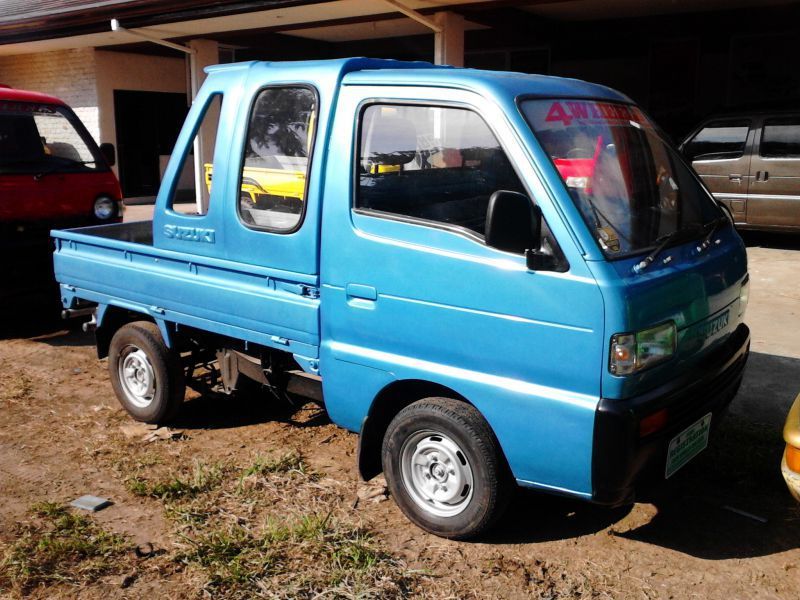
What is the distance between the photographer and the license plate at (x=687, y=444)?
3281 millimetres

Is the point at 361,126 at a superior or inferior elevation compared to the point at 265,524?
superior

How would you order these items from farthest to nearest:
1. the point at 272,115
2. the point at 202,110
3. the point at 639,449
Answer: the point at 202,110 < the point at 272,115 < the point at 639,449

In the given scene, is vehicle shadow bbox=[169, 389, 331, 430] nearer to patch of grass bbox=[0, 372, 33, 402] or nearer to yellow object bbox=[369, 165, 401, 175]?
patch of grass bbox=[0, 372, 33, 402]

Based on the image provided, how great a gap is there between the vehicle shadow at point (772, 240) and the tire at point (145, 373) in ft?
28.6

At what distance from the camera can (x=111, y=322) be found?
5.25m

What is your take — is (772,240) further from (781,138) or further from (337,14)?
(337,14)

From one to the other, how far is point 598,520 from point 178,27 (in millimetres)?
11856

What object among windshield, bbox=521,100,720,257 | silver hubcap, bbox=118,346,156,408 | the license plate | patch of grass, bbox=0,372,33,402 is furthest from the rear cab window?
patch of grass, bbox=0,372,33,402

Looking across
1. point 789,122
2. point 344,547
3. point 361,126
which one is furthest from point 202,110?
point 789,122

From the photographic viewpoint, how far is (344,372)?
3770 millimetres

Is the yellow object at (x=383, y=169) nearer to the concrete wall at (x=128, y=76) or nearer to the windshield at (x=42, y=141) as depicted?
the windshield at (x=42, y=141)

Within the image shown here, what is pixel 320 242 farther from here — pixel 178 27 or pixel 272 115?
pixel 178 27

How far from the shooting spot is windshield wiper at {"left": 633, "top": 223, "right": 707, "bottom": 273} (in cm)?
312

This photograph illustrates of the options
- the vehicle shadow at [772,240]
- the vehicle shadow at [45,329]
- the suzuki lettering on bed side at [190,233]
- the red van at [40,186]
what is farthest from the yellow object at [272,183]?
the vehicle shadow at [772,240]
